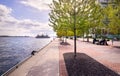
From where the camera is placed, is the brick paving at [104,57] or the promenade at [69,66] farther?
the brick paving at [104,57]

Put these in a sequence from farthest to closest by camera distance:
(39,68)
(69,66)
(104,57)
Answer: (104,57) → (69,66) → (39,68)

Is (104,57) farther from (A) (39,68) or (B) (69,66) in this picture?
(A) (39,68)

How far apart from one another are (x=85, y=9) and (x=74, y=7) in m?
1.06

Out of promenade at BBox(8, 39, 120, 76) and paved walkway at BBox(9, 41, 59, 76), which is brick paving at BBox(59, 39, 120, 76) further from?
paved walkway at BBox(9, 41, 59, 76)

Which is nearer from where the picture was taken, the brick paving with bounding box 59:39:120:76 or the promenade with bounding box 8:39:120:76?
the promenade with bounding box 8:39:120:76

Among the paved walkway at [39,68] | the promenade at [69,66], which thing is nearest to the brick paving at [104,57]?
the promenade at [69,66]

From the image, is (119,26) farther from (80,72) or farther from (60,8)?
(80,72)

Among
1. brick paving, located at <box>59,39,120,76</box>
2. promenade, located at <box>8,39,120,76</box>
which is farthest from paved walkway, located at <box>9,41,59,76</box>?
brick paving, located at <box>59,39,120,76</box>

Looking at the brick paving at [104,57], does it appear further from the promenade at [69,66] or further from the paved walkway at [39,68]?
the paved walkway at [39,68]

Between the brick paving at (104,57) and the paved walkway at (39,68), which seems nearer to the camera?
the paved walkway at (39,68)

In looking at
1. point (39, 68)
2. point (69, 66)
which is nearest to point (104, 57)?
point (69, 66)

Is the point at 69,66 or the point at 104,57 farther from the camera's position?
the point at 104,57

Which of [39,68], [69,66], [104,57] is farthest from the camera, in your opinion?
[104,57]

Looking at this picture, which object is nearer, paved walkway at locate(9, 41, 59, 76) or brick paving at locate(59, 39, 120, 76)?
paved walkway at locate(9, 41, 59, 76)
